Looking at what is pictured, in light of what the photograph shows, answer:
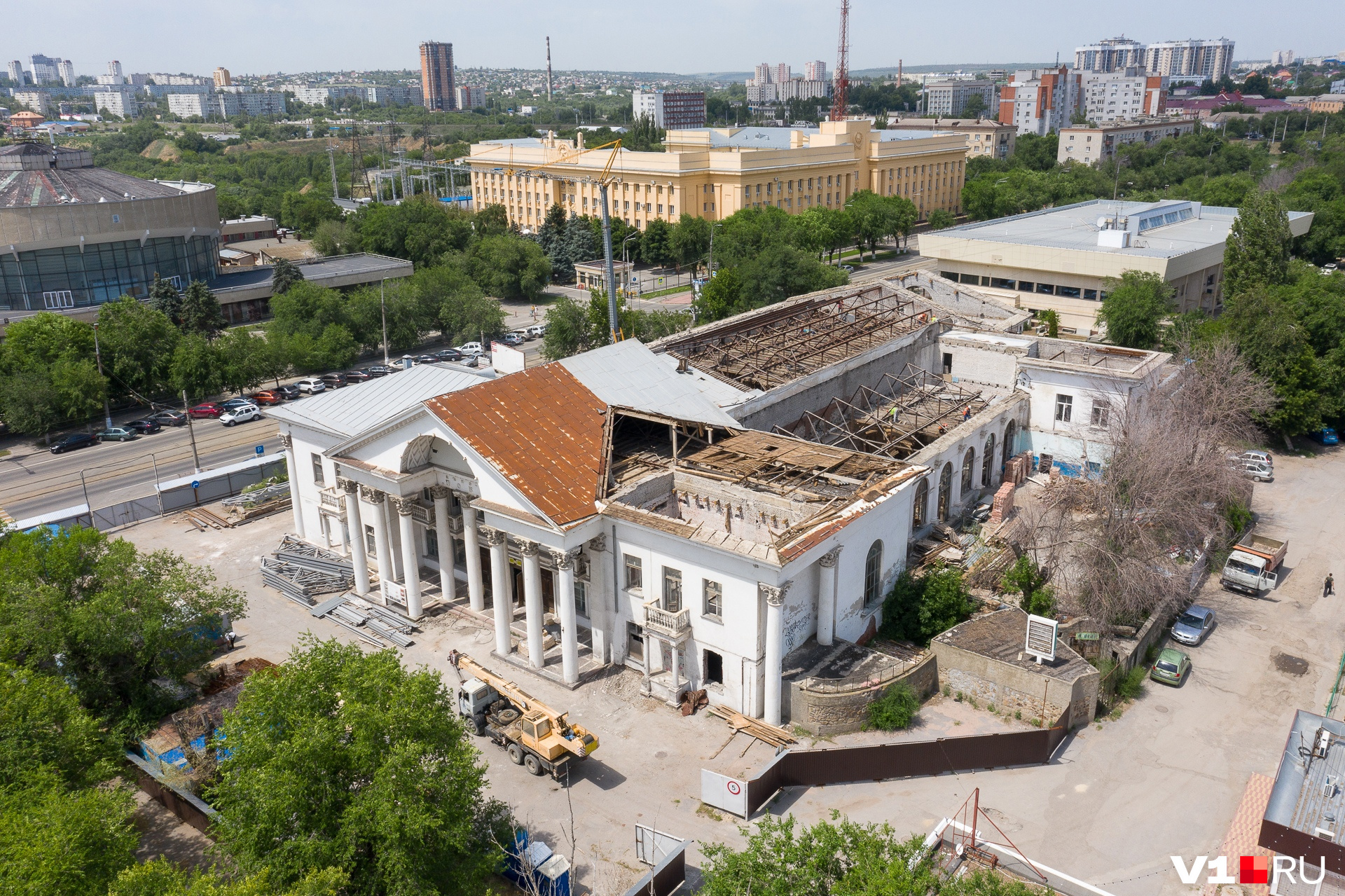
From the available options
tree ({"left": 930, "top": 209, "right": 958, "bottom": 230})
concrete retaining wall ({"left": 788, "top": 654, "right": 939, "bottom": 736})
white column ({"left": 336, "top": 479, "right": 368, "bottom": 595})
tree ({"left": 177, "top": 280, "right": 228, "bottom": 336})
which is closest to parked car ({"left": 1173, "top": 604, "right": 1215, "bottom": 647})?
concrete retaining wall ({"left": 788, "top": 654, "right": 939, "bottom": 736})

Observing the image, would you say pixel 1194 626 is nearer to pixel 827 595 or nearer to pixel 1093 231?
pixel 827 595

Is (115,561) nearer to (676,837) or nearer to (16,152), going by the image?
(676,837)

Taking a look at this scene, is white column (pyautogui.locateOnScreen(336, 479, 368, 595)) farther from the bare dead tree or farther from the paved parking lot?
the bare dead tree

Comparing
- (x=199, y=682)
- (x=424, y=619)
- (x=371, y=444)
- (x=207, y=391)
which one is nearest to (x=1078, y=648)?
(x=424, y=619)

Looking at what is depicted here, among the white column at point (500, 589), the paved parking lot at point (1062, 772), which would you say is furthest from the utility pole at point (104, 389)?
the white column at point (500, 589)

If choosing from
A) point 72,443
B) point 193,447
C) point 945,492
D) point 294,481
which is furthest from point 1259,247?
point 72,443
